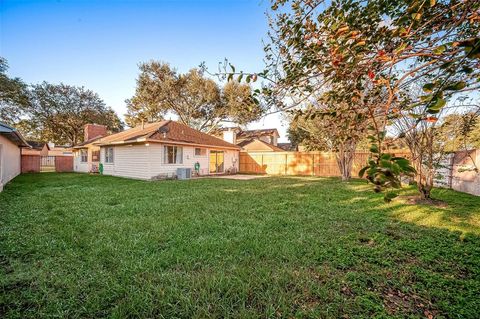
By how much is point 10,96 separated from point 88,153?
831cm

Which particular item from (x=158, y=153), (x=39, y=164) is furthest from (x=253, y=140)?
(x=39, y=164)

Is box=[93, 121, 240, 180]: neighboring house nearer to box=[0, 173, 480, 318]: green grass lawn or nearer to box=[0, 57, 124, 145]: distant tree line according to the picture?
box=[0, 173, 480, 318]: green grass lawn

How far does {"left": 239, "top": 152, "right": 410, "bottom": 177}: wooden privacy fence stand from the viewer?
53.7 ft

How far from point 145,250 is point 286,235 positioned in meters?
2.30

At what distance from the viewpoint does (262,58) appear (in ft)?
10.0

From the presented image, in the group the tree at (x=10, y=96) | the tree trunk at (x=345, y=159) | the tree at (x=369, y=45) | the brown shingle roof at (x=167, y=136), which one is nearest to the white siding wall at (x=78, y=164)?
the brown shingle roof at (x=167, y=136)

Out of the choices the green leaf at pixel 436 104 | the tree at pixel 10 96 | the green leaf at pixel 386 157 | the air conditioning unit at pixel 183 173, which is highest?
the tree at pixel 10 96

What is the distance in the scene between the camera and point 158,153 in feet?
41.8

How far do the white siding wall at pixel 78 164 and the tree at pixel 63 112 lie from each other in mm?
9783

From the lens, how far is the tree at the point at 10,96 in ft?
57.6

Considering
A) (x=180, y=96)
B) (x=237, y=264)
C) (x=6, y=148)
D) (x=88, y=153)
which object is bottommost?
(x=237, y=264)

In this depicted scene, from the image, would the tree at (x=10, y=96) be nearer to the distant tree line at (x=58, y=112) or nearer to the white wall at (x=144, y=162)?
the distant tree line at (x=58, y=112)

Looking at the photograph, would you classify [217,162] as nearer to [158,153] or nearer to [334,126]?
[158,153]

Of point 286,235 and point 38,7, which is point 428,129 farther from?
point 38,7
